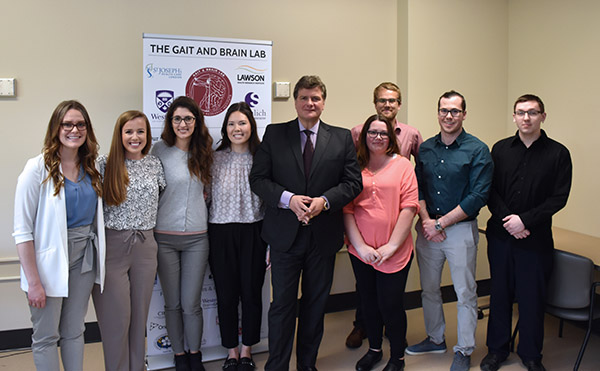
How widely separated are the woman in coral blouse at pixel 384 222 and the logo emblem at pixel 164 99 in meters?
1.33

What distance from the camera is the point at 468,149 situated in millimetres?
2748

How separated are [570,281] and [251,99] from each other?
7.97 ft

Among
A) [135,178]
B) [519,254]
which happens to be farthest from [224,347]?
[519,254]

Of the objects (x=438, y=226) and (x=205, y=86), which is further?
(x=205, y=86)

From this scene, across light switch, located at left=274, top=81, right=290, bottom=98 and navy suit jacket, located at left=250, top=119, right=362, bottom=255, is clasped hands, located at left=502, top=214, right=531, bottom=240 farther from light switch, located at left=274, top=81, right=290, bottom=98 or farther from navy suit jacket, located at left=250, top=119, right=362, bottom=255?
light switch, located at left=274, top=81, right=290, bottom=98

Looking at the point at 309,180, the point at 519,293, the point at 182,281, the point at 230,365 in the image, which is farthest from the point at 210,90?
the point at 519,293

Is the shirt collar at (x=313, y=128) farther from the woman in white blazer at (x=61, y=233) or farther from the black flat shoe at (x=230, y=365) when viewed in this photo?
the black flat shoe at (x=230, y=365)

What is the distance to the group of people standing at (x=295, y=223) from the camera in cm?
232

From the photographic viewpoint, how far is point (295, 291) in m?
2.59

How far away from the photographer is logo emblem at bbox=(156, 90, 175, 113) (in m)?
2.86

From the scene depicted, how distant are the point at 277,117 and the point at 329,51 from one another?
2.51 feet

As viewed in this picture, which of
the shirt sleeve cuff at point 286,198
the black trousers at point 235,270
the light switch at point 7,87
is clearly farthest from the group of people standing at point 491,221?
the light switch at point 7,87

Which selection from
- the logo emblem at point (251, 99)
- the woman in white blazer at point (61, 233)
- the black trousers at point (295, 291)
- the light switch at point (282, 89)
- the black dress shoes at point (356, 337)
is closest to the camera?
the woman in white blazer at point (61, 233)

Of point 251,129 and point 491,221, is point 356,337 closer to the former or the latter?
point 491,221
